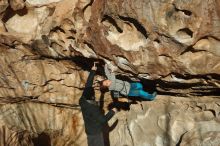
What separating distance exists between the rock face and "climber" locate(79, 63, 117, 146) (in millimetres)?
111

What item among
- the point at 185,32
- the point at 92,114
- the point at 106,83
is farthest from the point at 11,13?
the point at 185,32

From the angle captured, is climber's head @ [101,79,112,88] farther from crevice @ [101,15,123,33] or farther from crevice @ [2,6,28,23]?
crevice @ [2,6,28,23]

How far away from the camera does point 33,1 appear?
335 centimetres

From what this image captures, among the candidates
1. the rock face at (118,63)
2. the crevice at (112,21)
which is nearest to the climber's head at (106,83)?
the rock face at (118,63)

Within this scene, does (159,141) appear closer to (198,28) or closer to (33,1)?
(198,28)

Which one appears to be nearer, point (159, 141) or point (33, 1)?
point (33, 1)

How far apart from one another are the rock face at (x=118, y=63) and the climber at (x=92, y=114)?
4.4 inches

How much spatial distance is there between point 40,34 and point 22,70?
631 millimetres

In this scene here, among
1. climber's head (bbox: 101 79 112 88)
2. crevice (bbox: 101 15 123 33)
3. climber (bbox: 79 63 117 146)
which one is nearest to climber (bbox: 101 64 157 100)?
climber's head (bbox: 101 79 112 88)

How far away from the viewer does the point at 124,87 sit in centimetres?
345

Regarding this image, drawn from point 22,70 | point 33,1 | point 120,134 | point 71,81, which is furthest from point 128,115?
point 33,1

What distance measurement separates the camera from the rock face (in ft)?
9.00

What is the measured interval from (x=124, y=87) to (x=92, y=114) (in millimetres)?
455

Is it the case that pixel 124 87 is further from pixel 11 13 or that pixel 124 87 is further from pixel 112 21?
pixel 11 13
